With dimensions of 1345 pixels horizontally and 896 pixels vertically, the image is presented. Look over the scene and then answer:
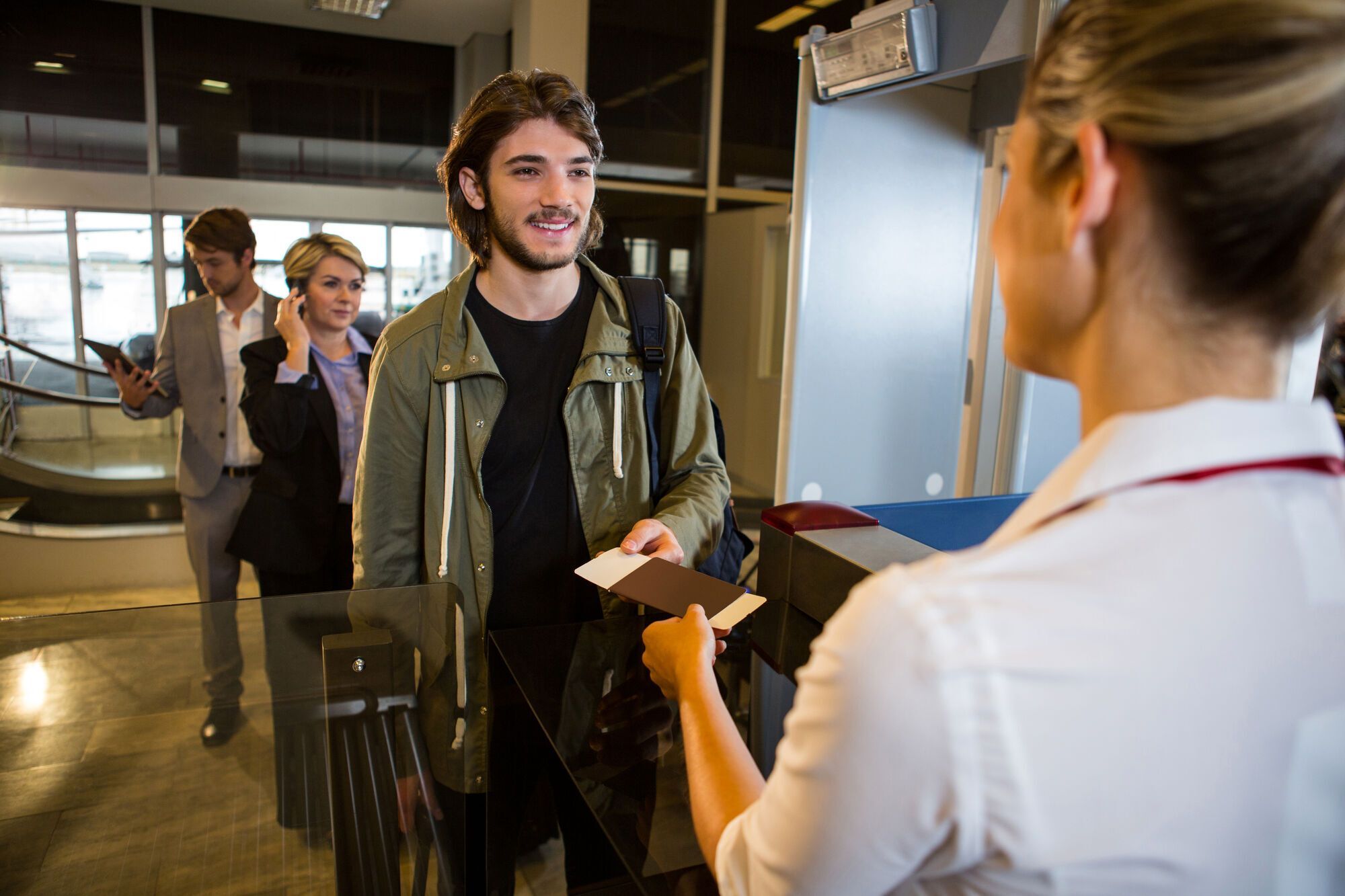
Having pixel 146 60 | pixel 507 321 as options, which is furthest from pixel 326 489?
pixel 146 60

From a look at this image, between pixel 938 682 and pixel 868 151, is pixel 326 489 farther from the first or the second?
pixel 938 682

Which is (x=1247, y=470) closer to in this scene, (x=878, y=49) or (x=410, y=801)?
(x=410, y=801)

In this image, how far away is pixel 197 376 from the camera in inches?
131

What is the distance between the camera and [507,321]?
192cm

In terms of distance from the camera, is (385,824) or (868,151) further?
(868,151)

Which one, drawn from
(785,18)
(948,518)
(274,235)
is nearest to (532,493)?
(948,518)

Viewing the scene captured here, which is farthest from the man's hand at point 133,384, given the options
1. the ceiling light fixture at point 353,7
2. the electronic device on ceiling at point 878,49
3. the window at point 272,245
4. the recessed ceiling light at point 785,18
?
the recessed ceiling light at point 785,18

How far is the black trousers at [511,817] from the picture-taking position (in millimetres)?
965

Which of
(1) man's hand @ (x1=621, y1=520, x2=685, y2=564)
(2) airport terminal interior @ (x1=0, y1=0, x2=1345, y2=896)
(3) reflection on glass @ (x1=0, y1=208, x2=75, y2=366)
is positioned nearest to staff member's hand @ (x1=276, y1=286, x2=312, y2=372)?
(2) airport terminal interior @ (x1=0, y1=0, x2=1345, y2=896)

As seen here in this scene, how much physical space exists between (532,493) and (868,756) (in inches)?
55.6

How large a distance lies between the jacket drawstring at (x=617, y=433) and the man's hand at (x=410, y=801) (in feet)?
2.56

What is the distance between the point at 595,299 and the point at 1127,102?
1.53 m

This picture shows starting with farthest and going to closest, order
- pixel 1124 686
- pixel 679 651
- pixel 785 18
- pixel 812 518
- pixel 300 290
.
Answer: pixel 785 18
pixel 300 290
pixel 812 518
pixel 679 651
pixel 1124 686

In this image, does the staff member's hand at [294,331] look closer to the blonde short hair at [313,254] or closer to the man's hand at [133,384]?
the blonde short hair at [313,254]
